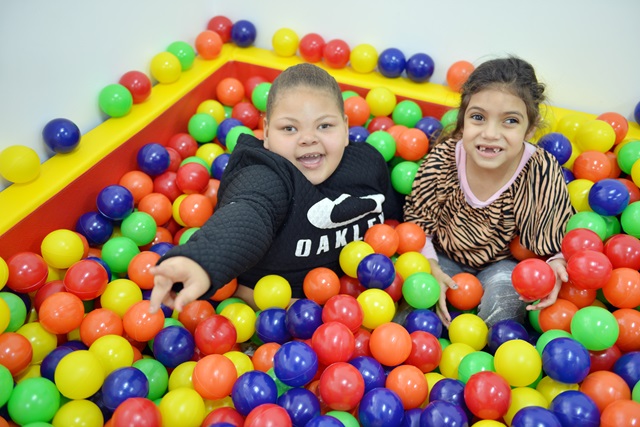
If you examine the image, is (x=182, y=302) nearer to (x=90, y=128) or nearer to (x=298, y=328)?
(x=298, y=328)

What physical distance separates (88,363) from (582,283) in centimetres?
103

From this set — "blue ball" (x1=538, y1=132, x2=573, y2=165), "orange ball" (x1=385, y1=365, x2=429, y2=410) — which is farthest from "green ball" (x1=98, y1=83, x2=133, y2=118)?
"blue ball" (x1=538, y1=132, x2=573, y2=165)

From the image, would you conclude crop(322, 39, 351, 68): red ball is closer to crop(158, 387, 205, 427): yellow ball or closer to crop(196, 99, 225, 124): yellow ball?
crop(196, 99, 225, 124): yellow ball

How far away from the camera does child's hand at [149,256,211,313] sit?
3.19 feet

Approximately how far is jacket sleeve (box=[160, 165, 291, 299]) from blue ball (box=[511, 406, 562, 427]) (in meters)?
0.56

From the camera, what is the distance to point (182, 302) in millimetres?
957

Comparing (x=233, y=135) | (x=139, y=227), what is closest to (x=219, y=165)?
(x=233, y=135)

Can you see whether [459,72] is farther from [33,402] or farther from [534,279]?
[33,402]

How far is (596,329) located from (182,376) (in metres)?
0.84

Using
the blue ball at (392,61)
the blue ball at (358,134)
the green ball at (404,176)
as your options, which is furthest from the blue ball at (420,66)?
the green ball at (404,176)

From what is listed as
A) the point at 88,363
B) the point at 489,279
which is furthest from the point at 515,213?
the point at 88,363

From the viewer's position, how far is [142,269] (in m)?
1.50

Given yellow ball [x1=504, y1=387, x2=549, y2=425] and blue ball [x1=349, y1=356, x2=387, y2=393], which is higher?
blue ball [x1=349, y1=356, x2=387, y2=393]

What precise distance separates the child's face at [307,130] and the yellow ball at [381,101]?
1.94 feet
